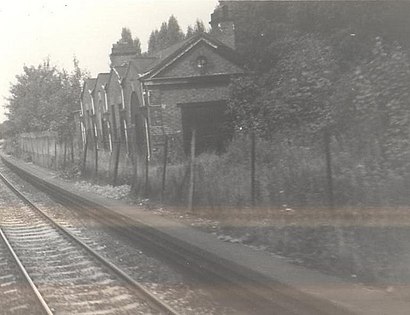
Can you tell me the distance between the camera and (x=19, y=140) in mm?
62062

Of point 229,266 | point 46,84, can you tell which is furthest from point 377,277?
point 46,84

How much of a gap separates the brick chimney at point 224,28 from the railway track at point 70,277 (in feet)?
74.6

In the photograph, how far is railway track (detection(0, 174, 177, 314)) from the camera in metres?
6.42

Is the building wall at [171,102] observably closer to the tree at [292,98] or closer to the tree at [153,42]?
the tree at [292,98]

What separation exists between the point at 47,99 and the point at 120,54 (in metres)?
18.3

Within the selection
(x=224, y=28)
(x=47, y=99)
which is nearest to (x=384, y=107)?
(x=224, y=28)

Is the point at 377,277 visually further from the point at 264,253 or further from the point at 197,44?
the point at 197,44

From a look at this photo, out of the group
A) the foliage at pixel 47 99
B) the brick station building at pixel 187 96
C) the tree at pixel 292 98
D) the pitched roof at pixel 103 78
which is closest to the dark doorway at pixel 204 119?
the brick station building at pixel 187 96

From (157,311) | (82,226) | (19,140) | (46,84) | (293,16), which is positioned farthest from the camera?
(19,140)

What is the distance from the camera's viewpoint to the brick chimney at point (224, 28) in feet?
111

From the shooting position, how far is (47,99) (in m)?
55.2

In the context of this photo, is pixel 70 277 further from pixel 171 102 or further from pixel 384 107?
pixel 171 102

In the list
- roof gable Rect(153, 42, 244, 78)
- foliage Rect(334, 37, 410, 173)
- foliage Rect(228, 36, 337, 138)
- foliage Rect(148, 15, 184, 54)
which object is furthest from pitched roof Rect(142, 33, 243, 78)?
foliage Rect(148, 15, 184, 54)

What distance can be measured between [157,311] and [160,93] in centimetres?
2202
